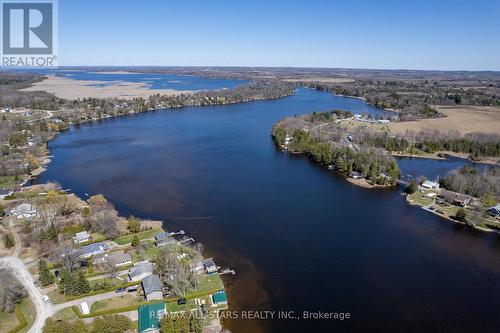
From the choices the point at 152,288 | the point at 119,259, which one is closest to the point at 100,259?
the point at 119,259

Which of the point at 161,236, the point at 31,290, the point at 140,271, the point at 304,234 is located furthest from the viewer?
the point at 304,234

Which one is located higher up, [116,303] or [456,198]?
[456,198]

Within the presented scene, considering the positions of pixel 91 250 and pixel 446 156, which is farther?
pixel 446 156

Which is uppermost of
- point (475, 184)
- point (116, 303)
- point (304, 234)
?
point (475, 184)

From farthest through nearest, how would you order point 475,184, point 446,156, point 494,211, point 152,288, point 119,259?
point 446,156, point 475,184, point 494,211, point 119,259, point 152,288

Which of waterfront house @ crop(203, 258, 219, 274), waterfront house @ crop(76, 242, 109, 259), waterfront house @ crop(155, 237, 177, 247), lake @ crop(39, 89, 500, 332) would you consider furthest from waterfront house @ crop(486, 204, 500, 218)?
Result: waterfront house @ crop(76, 242, 109, 259)

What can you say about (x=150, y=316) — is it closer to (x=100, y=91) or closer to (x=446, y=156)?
(x=446, y=156)

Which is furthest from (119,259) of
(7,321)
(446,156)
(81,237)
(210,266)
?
(446,156)
